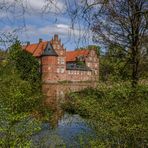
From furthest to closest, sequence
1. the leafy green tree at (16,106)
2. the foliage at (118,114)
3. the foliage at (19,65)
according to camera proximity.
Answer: the foliage at (19,65) < the leafy green tree at (16,106) < the foliage at (118,114)

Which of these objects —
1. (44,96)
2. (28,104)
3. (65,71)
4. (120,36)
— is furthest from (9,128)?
(65,71)

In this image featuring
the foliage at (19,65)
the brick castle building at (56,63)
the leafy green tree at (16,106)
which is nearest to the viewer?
the leafy green tree at (16,106)

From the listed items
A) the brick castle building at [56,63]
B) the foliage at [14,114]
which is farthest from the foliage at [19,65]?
the brick castle building at [56,63]

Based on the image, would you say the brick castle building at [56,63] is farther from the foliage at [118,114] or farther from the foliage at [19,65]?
the foliage at [118,114]

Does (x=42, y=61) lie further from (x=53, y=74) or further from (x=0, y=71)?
(x=0, y=71)

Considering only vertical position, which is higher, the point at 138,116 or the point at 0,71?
the point at 0,71

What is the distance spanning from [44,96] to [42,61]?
64797mm

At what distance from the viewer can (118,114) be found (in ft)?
29.3

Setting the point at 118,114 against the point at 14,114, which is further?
the point at 14,114

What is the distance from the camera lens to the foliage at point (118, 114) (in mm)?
7945

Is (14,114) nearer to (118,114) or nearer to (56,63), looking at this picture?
(118,114)

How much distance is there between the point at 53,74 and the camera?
8094 centimetres

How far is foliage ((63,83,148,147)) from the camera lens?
7.95 m

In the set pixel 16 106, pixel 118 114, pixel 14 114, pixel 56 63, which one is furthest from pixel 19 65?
pixel 56 63
